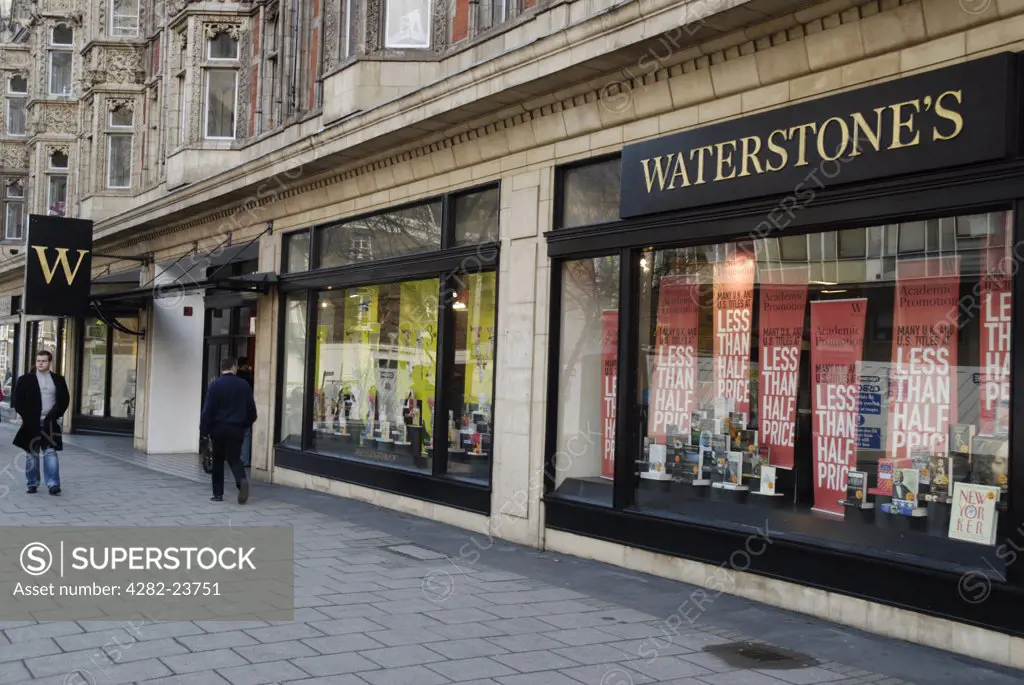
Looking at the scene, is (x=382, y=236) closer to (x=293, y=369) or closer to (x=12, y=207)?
(x=293, y=369)

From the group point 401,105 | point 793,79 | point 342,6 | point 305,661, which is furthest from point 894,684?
point 342,6

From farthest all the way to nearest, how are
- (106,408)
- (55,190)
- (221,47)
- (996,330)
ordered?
1. (55,190)
2. (106,408)
3. (221,47)
4. (996,330)

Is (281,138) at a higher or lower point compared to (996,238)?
higher

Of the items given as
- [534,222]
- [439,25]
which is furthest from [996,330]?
[439,25]

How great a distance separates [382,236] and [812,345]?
6.74 metres

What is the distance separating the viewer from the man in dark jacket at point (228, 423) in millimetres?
12430

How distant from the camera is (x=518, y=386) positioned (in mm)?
10438

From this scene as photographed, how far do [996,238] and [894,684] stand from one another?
2877 mm

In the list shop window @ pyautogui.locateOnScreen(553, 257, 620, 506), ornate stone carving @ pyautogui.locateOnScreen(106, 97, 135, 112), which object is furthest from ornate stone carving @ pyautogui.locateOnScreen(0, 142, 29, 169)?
shop window @ pyautogui.locateOnScreen(553, 257, 620, 506)

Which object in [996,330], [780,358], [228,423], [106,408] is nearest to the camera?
[996,330]

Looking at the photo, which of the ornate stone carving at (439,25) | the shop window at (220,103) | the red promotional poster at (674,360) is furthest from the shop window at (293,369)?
the red promotional poster at (674,360)

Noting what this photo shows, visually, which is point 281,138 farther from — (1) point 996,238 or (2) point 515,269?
(1) point 996,238

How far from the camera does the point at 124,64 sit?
24250 mm

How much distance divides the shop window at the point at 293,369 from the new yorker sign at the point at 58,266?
6423 millimetres
